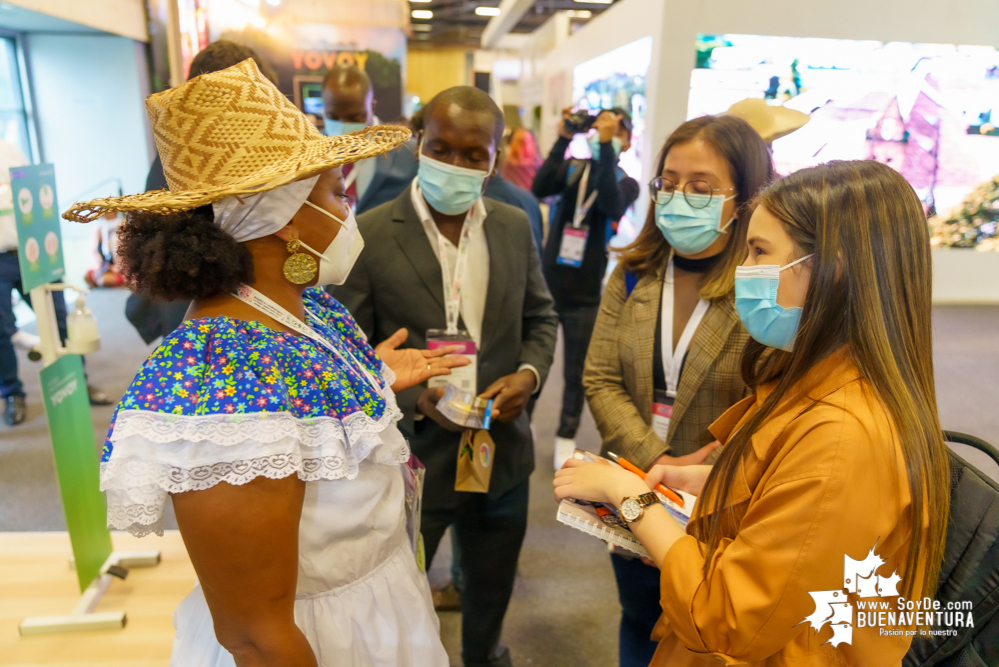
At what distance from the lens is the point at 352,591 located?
1.15 m

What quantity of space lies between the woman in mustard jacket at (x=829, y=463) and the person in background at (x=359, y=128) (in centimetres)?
280

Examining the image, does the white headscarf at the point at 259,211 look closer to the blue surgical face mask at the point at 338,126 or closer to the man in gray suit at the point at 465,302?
the man in gray suit at the point at 465,302

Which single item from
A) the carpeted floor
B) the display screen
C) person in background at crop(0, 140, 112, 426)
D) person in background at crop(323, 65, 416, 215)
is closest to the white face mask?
the carpeted floor

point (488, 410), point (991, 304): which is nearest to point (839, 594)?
point (488, 410)

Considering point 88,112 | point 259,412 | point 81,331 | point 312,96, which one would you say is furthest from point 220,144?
point 88,112

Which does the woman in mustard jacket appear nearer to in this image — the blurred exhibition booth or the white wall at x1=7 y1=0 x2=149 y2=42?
the blurred exhibition booth

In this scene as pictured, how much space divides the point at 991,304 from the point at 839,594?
6856mm

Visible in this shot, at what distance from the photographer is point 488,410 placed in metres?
1.65

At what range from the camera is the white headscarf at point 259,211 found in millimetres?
1023

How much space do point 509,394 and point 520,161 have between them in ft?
16.3

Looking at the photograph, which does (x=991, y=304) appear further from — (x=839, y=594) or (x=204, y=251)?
(x=204, y=251)

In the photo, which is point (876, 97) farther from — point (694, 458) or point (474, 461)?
point (474, 461)

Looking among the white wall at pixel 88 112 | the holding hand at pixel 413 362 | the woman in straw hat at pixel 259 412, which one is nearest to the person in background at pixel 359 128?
the holding hand at pixel 413 362

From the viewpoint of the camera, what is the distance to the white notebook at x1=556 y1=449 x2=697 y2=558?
1.17 metres
